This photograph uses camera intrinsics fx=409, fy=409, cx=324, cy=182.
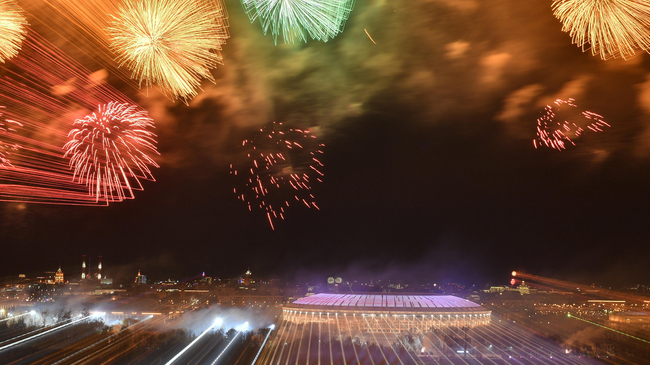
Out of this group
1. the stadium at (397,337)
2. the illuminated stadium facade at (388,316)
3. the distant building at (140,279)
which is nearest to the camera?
the stadium at (397,337)

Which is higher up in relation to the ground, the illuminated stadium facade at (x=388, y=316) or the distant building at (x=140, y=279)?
the distant building at (x=140, y=279)

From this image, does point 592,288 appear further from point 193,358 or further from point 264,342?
point 193,358

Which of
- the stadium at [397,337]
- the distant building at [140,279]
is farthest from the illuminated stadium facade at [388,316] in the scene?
the distant building at [140,279]

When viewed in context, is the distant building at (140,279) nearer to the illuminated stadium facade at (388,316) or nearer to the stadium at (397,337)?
the stadium at (397,337)

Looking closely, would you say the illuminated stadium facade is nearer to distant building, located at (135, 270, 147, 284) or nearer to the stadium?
the stadium

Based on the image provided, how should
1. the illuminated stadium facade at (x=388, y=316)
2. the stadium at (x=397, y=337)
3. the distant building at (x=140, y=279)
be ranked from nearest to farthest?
the stadium at (x=397, y=337) < the illuminated stadium facade at (x=388, y=316) < the distant building at (x=140, y=279)

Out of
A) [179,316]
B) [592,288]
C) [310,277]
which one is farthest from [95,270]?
[592,288]

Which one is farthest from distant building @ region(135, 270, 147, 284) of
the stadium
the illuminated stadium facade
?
the illuminated stadium facade

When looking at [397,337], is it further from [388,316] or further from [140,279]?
[140,279]

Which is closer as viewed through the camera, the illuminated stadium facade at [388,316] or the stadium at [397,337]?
the stadium at [397,337]
